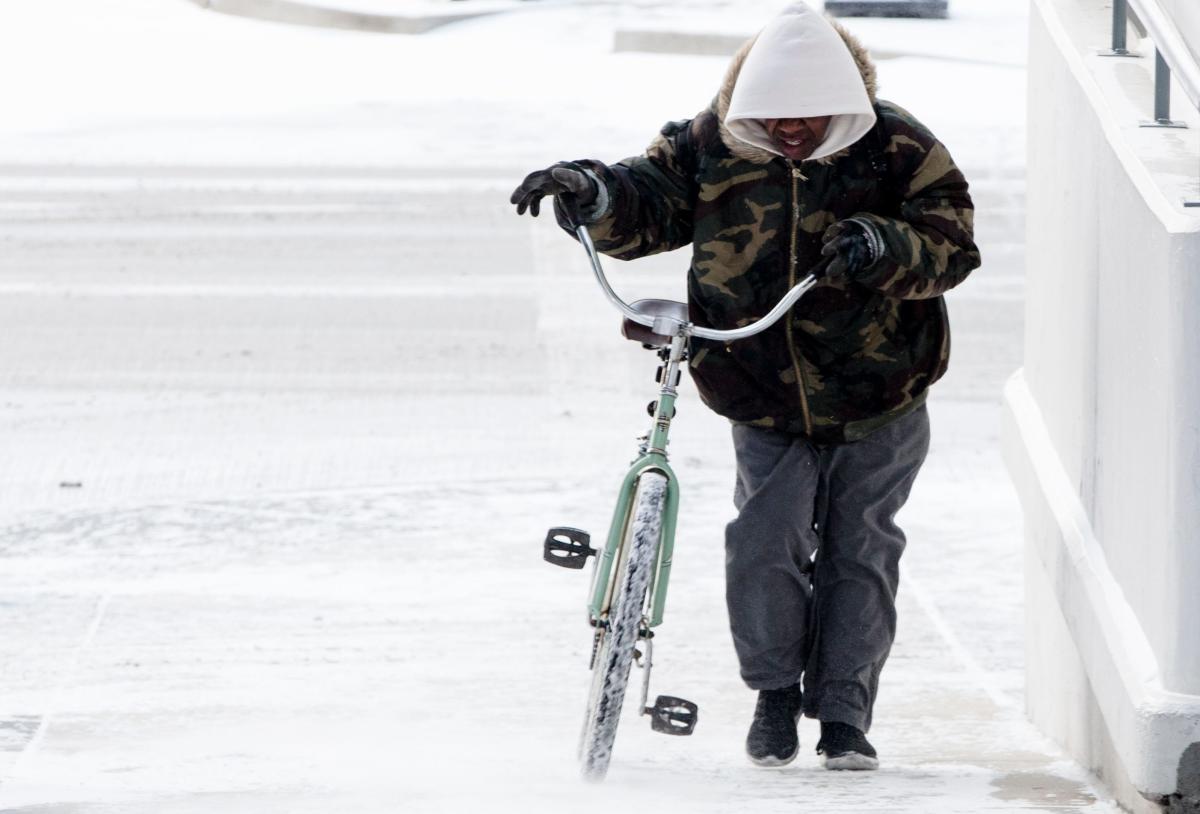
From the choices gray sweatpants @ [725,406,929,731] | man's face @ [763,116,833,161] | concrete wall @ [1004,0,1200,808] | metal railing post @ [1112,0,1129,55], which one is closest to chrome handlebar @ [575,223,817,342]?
man's face @ [763,116,833,161]

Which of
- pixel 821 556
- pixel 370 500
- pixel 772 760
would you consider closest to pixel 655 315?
pixel 821 556

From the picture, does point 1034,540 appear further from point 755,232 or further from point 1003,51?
point 1003,51

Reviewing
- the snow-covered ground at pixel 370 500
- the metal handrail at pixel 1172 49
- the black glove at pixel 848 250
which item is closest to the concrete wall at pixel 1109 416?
the metal handrail at pixel 1172 49

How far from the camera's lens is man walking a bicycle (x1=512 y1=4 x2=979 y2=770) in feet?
13.3

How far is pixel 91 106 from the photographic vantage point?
59.4 feet

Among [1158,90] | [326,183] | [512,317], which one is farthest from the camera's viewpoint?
[326,183]

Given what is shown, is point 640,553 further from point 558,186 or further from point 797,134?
point 797,134

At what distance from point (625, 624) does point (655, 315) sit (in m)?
0.59

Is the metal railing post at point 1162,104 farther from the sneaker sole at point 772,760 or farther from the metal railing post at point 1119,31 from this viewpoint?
the sneaker sole at point 772,760

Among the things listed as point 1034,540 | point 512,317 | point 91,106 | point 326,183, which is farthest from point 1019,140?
point 1034,540

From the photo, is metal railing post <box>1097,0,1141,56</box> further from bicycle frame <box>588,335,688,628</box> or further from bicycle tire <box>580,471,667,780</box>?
bicycle tire <box>580,471,667,780</box>

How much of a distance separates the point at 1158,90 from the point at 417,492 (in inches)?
160

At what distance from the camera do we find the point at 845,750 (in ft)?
14.4

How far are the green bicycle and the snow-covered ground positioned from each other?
0.45ft
